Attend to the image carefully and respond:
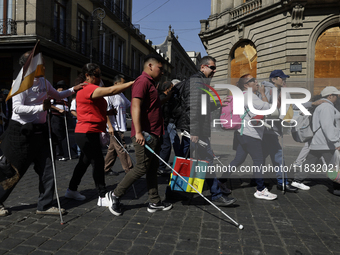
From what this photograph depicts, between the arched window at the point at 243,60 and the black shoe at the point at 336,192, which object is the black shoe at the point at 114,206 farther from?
the arched window at the point at 243,60

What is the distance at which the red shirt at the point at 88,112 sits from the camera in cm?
367

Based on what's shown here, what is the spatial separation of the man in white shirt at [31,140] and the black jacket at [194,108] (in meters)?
1.78

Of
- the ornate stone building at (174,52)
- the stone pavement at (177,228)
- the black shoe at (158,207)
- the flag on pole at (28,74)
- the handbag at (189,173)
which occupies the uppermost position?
the ornate stone building at (174,52)

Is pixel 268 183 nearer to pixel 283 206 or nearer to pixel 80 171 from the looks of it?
pixel 283 206

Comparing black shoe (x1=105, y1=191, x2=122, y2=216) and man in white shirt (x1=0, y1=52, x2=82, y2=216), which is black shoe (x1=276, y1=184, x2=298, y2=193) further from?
man in white shirt (x1=0, y1=52, x2=82, y2=216)

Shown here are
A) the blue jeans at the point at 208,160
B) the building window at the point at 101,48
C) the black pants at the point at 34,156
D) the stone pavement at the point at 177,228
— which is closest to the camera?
the stone pavement at the point at 177,228

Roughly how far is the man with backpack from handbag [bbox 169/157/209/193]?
21cm

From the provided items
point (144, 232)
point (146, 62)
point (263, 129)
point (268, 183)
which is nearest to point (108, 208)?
point (144, 232)

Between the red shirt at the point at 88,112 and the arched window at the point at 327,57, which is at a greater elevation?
the arched window at the point at 327,57

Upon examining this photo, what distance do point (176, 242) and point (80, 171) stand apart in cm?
188

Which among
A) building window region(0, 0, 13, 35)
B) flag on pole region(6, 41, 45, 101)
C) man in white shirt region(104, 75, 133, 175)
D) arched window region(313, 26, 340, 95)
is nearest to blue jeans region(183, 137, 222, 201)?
man in white shirt region(104, 75, 133, 175)

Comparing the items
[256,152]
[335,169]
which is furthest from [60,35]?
[335,169]

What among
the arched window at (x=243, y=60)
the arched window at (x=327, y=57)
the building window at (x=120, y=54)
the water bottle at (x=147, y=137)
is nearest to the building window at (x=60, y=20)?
the building window at (x=120, y=54)

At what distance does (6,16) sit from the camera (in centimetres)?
1673
